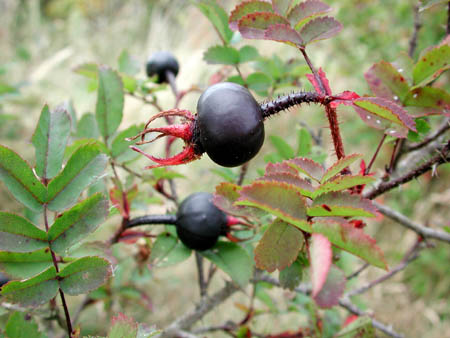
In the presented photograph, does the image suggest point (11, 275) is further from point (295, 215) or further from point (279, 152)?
point (279, 152)

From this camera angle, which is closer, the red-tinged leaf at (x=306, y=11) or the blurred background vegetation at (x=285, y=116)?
the red-tinged leaf at (x=306, y=11)

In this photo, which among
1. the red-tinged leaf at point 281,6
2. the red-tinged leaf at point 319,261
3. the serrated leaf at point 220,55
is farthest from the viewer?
the serrated leaf at point 220,55

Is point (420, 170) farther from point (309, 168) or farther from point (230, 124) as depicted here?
point (230, 124)

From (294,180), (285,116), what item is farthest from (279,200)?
(285,116)

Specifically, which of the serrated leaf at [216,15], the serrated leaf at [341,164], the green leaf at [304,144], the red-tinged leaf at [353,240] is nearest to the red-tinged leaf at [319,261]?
the red-tinged leaf at [353,240]

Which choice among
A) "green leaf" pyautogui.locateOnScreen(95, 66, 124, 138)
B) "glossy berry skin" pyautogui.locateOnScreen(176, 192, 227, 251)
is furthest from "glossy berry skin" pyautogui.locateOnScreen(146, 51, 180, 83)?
"glossy berry skin" pyautogui.locateOnScreen(176, 192, 227, 251)

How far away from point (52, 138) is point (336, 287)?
0.67 meters

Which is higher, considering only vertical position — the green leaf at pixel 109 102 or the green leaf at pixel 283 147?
the green leaf at pixel 109 102

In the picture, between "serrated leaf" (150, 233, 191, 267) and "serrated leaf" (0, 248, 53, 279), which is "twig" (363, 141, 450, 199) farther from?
"serrated leaf" (0, 248, 53, 279)

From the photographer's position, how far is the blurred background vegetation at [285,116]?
2.70m

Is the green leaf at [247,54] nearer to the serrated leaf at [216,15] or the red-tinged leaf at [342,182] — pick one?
the serrated leaf at [216,15]

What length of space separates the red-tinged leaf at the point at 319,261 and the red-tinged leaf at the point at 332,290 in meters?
0.20

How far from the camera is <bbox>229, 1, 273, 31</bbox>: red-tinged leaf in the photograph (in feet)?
2.58

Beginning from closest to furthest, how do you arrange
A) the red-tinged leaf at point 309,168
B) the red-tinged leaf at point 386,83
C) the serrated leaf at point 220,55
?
the red-tinged leaf at point 309,168 < the red-tinged leaf at point 386,83 < the serrated leaf at point 220,55
